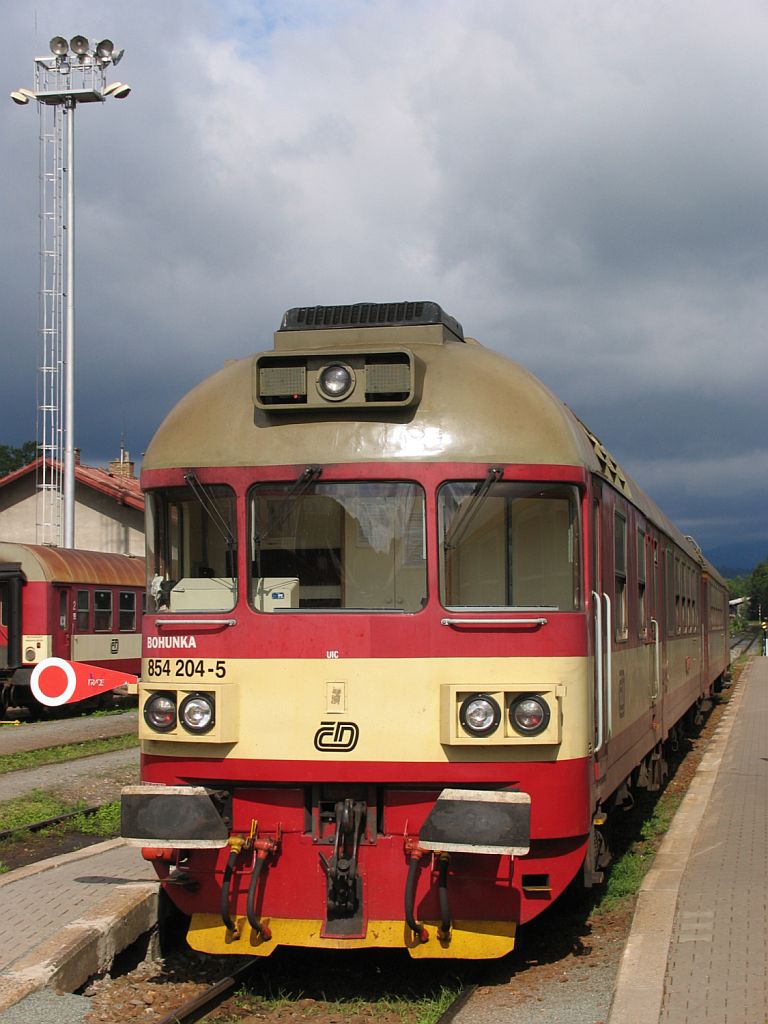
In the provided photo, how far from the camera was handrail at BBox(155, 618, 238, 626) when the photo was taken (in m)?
6.44

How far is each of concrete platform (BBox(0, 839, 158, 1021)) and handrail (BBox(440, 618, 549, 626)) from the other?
2.67 metres

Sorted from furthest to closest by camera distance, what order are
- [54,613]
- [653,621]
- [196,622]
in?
[54,613], [653,621], [196,622]

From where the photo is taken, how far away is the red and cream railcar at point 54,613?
1005 inches

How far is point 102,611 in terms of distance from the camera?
92.5 ft

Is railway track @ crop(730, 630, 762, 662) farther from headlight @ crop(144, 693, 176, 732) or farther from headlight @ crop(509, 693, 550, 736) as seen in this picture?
headlight @ crop(144, 693, 176, 732)

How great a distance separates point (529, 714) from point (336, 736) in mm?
977

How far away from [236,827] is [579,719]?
73.7 inches

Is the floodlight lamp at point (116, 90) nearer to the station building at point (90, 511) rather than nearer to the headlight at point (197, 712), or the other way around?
the station building at point (90, 511)

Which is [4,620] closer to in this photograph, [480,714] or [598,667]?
[598,667]

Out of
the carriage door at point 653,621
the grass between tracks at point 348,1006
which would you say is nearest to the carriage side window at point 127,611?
the carriage door at point 653,621

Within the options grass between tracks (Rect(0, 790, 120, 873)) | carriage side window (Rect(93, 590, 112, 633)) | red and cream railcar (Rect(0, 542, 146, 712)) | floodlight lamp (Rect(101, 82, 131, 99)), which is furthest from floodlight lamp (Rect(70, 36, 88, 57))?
grass between tracks (Rect(0, 790, 120, 873))

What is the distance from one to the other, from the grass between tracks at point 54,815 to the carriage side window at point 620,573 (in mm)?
6189

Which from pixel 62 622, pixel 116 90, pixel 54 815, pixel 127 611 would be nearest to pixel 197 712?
pixel 54 815

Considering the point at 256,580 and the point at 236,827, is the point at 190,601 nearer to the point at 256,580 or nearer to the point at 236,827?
the point at 256,580
